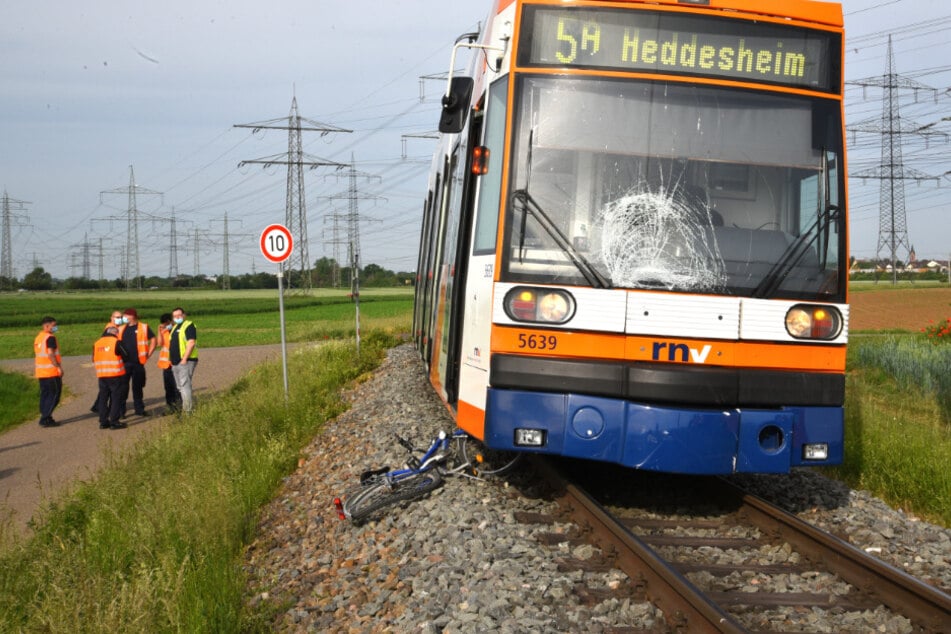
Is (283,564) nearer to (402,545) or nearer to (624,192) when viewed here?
(402,545)

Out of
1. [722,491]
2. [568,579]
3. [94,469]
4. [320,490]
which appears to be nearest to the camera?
[568,579]

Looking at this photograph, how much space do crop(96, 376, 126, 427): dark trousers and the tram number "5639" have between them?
10.7 m

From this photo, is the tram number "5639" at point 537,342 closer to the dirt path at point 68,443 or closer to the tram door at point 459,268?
the tram door at point 459,268

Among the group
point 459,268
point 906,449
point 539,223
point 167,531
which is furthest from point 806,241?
point 167,531

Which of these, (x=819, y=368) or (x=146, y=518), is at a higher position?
(x=819, y=368)

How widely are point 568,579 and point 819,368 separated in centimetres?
233

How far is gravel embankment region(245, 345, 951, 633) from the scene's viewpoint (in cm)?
479

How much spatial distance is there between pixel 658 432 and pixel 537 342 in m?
0.95

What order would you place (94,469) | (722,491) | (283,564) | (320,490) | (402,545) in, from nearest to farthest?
(402,545) < (283,564) < (722,491) < (320,490) < (94,469)

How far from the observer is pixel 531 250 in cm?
624

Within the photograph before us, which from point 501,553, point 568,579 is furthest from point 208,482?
point 568,579

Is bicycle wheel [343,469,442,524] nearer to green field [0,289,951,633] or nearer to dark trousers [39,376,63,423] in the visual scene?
green field [0,289,951,633]

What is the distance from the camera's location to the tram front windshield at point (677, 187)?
20.5 feet

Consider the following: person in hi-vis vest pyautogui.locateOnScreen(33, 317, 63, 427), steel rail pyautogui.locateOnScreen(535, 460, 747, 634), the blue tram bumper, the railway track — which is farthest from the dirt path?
the railway track
